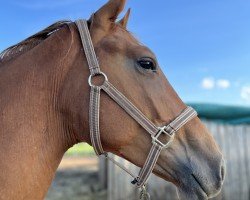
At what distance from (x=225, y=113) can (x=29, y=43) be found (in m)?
7.32

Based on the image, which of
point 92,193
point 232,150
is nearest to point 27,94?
point 232,150

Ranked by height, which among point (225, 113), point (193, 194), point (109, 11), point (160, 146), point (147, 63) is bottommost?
point (193, 194)

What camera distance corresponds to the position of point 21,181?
2277 millimetres

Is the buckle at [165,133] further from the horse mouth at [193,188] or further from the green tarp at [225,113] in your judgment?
the green tarp at [225,113]

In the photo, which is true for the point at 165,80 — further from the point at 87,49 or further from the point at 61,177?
the point at 61,177

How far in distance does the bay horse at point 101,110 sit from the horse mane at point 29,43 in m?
0.04

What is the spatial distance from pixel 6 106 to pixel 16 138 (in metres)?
0.21

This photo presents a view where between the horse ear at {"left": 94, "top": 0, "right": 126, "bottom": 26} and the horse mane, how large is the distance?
0.27 metres

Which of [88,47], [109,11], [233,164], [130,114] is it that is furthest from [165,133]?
[233,164]

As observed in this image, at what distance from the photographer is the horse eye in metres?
2.55

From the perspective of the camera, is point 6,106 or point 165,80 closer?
point 6,106

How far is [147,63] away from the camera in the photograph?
8.39ft

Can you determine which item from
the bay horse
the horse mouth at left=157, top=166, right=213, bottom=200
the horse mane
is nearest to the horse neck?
the bay horse

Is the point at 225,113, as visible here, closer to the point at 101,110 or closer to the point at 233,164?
the point at 233,164
